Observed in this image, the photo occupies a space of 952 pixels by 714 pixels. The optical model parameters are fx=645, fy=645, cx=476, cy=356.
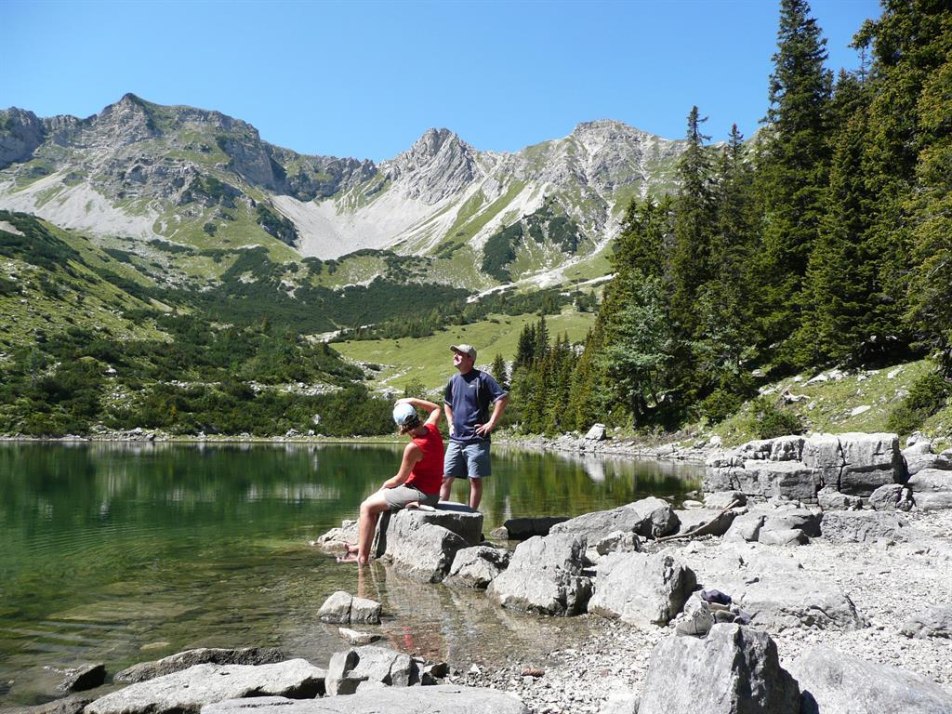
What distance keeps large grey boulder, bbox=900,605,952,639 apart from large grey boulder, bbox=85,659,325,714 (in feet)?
20.9

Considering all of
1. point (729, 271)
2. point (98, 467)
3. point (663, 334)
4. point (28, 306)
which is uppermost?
point (28, 306)

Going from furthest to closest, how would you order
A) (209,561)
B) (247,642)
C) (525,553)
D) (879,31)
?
(879,31), (209,561), (525,553), (247,642)

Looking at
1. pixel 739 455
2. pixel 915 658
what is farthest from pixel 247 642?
pixel 739 455

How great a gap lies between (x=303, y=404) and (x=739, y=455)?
4012 inches

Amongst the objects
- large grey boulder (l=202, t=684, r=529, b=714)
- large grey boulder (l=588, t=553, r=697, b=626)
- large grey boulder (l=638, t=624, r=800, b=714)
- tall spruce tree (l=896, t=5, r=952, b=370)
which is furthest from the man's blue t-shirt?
tall spruce tree (l=896, t=5, r=952, b=370)

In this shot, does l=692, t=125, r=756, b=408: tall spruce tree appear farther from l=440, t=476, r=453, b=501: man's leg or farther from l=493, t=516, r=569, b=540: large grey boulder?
l=440, t=476, r=453, b=501: man's leg

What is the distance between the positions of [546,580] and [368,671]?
368cm

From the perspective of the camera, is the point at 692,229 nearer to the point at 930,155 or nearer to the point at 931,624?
the point at 930,155

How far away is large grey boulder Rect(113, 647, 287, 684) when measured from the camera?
6766mm

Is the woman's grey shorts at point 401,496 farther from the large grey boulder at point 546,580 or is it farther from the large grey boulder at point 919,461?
the large grey boulder at point 919,461

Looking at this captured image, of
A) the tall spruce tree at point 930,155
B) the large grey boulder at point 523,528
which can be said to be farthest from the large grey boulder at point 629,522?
the tall spruce tree at point 930,155

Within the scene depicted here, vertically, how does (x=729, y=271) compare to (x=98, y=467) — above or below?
above

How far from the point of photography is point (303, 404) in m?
119

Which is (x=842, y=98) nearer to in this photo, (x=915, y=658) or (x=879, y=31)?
(x=879, y=31)
